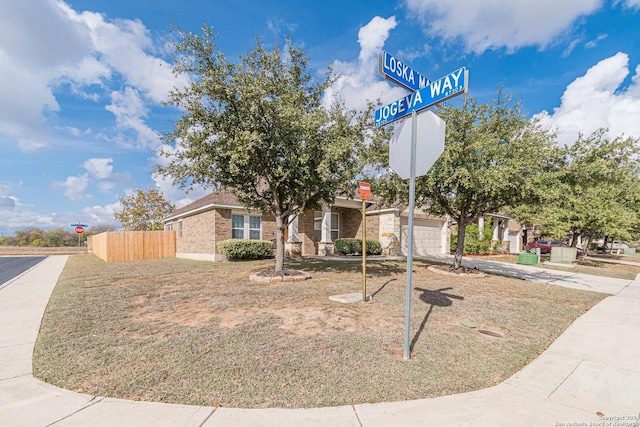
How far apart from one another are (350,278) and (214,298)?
4.37 metres

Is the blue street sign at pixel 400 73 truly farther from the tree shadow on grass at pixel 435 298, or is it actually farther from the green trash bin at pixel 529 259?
the green trash bin at pixel 529 259

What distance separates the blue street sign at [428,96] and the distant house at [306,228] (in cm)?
970

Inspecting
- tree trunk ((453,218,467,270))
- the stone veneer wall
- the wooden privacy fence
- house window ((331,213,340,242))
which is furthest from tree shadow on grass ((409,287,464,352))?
the wooden privacy fence

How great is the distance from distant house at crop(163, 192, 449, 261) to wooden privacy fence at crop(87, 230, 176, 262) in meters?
0.76

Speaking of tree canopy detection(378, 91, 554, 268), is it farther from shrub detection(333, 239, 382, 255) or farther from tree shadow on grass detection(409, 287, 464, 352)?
shrub detection(333, 239, 382, 255)

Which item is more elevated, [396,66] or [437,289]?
[396,66]

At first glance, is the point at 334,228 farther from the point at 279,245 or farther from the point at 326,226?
the point at 279,245

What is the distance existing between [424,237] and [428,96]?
724 inches

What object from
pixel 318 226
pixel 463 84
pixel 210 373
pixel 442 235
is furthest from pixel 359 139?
pixel 442 235

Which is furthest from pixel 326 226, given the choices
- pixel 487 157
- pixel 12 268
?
pixel 12 268

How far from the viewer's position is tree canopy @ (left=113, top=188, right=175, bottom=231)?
30.0 metres

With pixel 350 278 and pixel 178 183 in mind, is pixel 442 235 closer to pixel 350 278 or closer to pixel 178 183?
pixel 350 278

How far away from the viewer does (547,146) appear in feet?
31.5

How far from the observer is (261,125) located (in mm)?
8164
